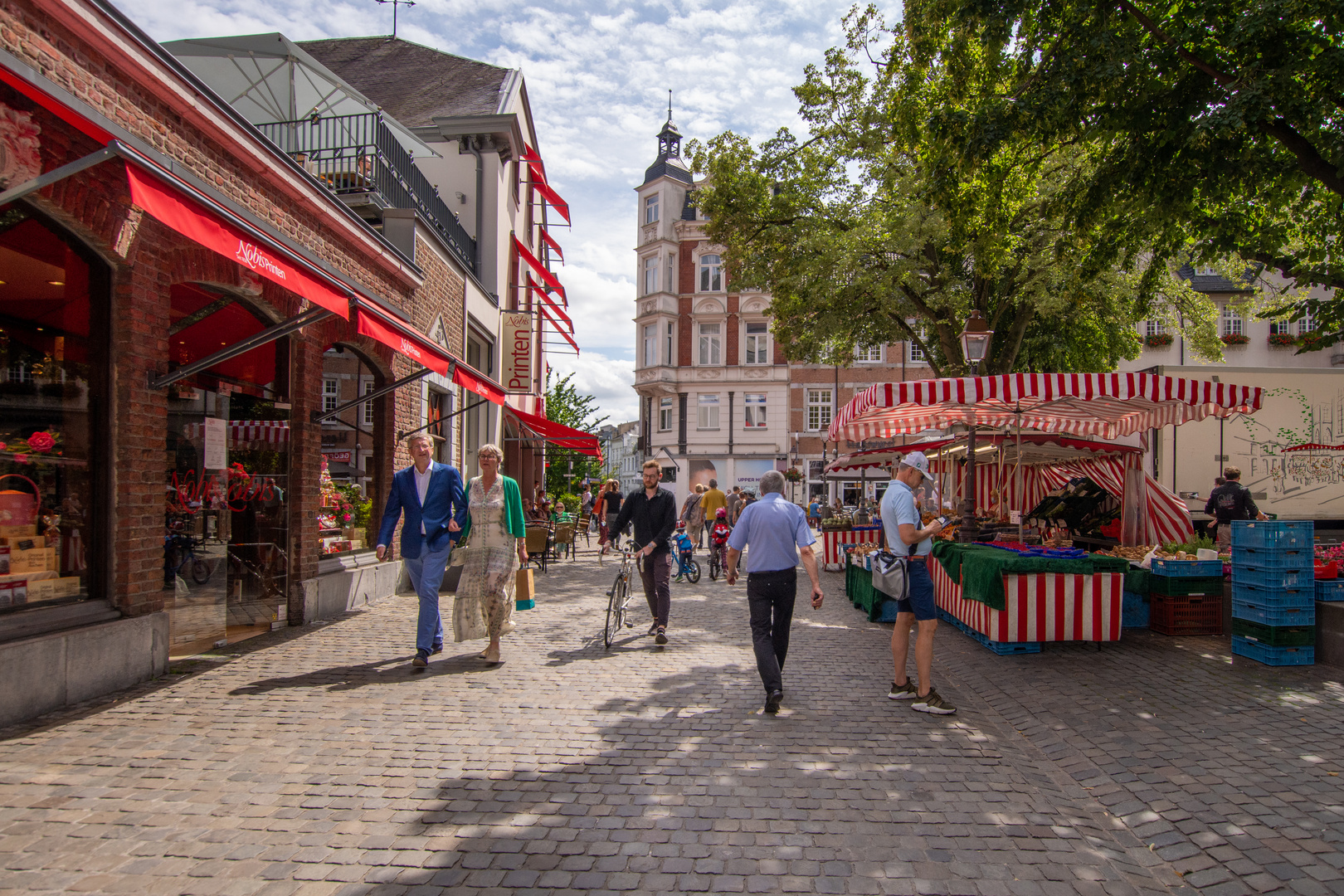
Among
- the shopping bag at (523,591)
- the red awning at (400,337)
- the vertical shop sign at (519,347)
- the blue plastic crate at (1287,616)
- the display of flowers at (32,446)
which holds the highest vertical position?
the vertical shop sign at (519,347)

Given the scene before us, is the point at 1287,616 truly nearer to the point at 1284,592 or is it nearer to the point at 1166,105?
the point at 1284,592

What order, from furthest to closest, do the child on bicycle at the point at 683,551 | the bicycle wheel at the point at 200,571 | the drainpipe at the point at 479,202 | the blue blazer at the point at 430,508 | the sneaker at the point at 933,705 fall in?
the drainpipe at the point at 479,202
the child on bicycle at the point at 683,551
the bicycle wheel at the point at 200,571
the blue blazer at the point at 430,508
the sneaker at the point at 933,705

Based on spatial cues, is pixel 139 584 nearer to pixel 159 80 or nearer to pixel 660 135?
pixel 159 80

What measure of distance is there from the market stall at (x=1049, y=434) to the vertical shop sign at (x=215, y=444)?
6637 mm

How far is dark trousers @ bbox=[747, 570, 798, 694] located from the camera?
566 cm

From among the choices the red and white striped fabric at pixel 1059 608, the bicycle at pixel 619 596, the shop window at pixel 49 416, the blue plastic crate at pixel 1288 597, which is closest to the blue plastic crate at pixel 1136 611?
the red and white striped fabric at pixel 1059 608

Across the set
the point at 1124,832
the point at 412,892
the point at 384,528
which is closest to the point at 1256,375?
the point at 1124,832

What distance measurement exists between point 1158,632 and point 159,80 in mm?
10412

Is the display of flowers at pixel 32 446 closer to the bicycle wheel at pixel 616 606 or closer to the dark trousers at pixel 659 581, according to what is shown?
the bicycle wheel at pixel 616 606

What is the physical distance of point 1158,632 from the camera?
8.51 meters

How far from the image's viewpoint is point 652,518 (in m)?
8.18

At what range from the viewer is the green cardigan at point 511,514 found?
698cm

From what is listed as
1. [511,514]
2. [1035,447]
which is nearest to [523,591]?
[511,514]

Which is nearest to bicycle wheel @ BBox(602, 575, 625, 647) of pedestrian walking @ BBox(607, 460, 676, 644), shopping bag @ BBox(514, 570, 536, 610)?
pedestrian walking @ BBox(607, 460, 676, 644)
